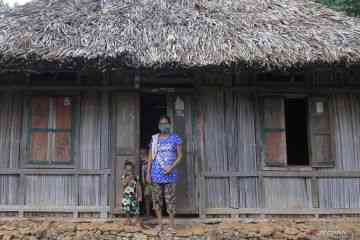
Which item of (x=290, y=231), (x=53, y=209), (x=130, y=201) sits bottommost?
(x=290, y=231)

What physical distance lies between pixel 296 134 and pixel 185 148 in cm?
415

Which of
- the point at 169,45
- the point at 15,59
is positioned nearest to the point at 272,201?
the point at 169,45

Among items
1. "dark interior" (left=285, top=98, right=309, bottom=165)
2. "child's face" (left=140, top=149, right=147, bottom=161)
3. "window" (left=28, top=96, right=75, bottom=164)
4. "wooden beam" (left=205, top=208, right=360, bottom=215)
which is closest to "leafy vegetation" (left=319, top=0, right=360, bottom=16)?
"dark interior" (left=285, top=98, right=309, bottom=165)

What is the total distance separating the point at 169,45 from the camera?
5.91 meters

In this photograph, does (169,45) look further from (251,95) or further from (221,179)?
(221,179)

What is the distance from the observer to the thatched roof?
5617mm

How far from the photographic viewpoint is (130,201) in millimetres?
5691

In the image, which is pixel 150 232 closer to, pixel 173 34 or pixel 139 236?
pixel 139 236

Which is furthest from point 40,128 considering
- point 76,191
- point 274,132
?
point 274,132

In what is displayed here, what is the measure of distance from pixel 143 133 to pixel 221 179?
142 inches

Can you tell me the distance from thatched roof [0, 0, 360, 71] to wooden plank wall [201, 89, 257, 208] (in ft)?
3.28

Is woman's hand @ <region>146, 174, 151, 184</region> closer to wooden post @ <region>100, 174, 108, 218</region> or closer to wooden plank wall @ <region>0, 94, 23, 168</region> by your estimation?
wooden post @ <region>100, 174, 108, 218</region>

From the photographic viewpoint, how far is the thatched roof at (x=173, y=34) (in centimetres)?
562

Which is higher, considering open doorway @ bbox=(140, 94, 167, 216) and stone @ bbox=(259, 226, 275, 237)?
open doorway @ bbox=(140, 94, 167, 216)
